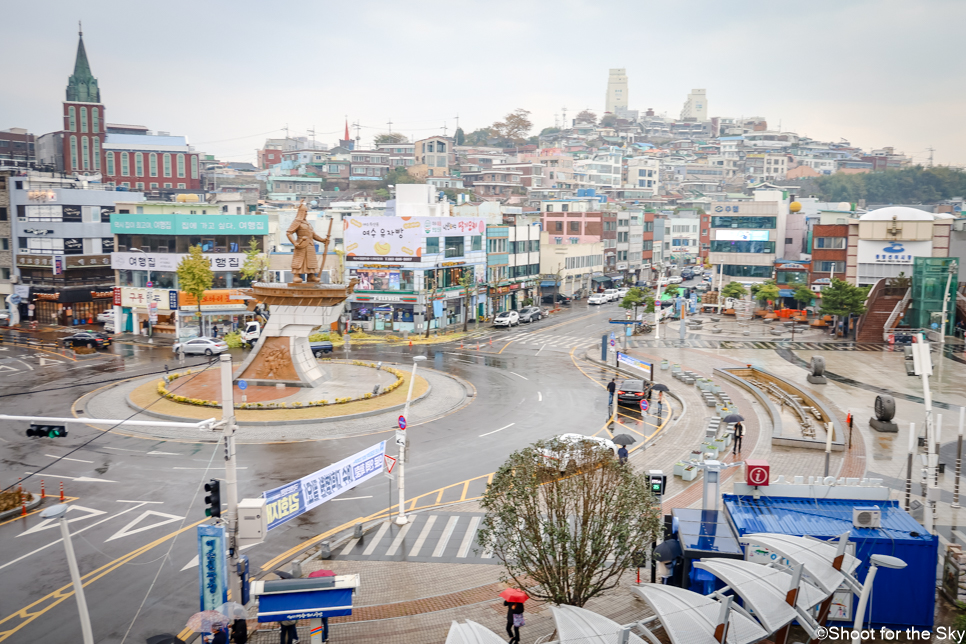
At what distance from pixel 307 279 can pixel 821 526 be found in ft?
97.7

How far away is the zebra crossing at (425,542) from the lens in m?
21.0

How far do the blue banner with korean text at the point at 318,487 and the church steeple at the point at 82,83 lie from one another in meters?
139

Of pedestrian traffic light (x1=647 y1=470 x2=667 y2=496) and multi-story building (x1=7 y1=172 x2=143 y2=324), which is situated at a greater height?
multi-story building (x1=7 y1=172 x2=143 y2=324)

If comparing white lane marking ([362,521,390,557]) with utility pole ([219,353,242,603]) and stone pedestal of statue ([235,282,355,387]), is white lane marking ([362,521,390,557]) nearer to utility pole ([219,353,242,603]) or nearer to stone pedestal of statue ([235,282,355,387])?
utility pole ([219,353,242,603])

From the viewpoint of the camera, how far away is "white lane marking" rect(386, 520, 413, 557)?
21.3 metres

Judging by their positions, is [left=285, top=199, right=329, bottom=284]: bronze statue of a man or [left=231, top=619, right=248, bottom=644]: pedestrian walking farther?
[left=285, top=199, right=329, bottom=284]: bronze statue of a man

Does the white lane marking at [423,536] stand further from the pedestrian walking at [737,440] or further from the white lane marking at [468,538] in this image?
the pedestrian walking at [737,440]

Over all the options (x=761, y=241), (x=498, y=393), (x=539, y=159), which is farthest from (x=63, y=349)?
→ (x=539, y=159)

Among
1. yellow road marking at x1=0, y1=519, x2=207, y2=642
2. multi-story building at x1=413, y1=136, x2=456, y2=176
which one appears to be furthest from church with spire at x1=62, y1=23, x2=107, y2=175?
yellow road marking at x1=0, y1=519, x2=207, y2=642

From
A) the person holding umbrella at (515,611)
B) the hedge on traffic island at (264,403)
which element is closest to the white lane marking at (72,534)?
the hedge on traffic island at (264,403)

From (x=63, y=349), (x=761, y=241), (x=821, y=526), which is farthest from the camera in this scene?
(x=761, y=241)

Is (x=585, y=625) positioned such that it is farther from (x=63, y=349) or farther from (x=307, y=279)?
(x=63, y=349)

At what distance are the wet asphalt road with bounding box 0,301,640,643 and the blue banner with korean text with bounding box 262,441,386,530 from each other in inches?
70.1

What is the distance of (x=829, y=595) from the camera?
1426 cm
